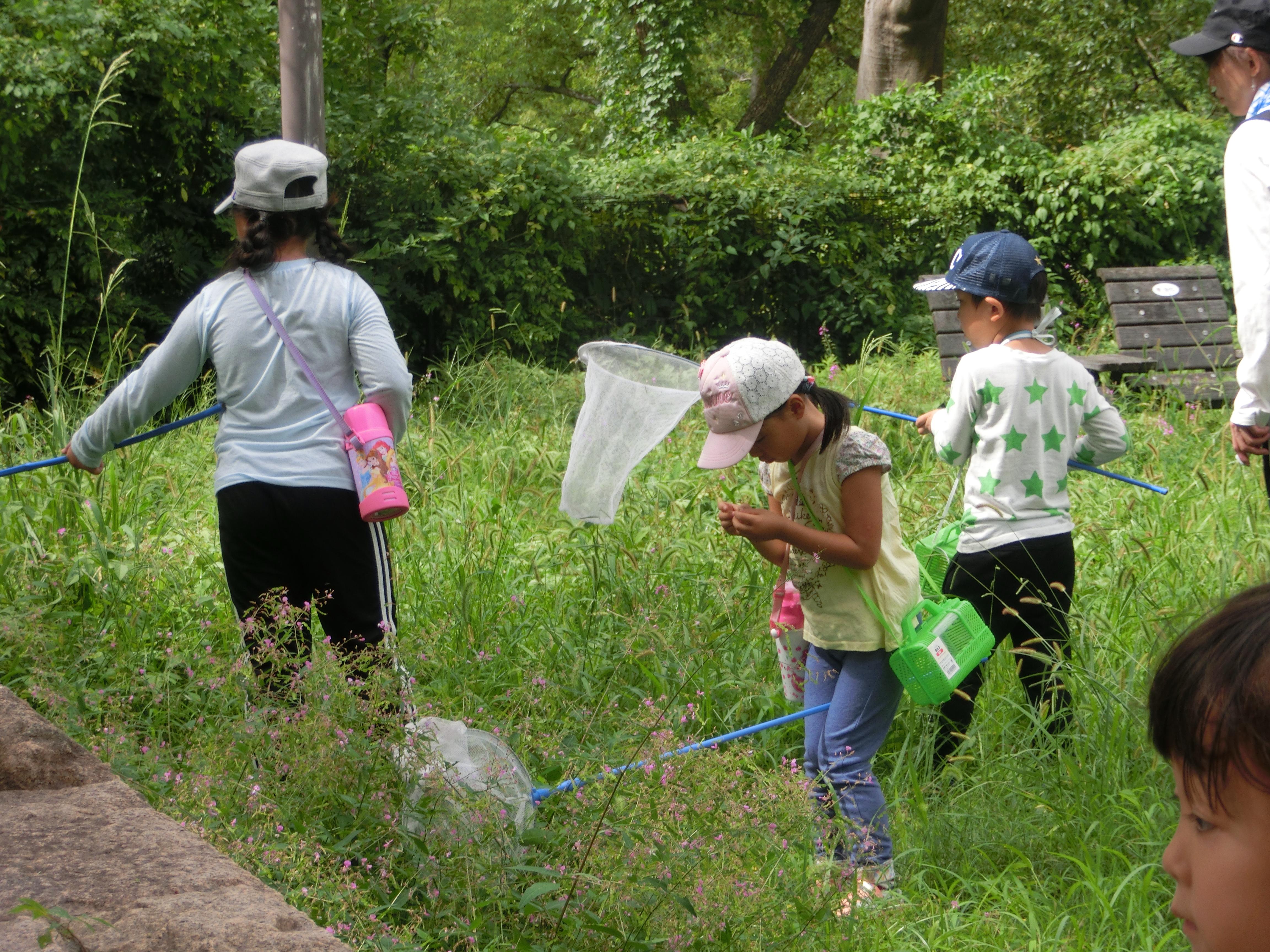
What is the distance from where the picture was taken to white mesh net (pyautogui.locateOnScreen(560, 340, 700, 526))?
108 inches

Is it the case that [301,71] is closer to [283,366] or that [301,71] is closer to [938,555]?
[283,366]

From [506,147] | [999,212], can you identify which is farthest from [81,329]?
[999,212]

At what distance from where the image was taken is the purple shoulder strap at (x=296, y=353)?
Result: 2797 millimetres

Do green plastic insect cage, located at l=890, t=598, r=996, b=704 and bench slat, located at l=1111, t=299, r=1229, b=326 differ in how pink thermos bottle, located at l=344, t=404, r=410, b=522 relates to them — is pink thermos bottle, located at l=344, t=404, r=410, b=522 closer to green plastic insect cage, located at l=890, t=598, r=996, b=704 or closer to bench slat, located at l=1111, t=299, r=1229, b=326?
green plastic insect cage, located at l=890, t=598, r=996, b=704

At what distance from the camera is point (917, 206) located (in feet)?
36.2

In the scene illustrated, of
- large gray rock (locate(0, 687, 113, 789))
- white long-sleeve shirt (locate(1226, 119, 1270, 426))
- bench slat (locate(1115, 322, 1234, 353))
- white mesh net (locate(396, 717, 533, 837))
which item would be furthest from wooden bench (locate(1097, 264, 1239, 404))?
large gray rock (locate(0, 687, 113, 789))

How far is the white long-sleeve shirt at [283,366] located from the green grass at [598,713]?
1.64ft

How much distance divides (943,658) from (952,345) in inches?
207

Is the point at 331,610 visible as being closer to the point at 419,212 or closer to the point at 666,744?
the point at 666,744

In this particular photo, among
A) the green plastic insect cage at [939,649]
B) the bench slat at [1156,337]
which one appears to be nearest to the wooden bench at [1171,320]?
the bench slat at [1156,337]

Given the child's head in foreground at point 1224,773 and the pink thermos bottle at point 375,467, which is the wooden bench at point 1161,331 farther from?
the child's head in foreground at point 1224,773

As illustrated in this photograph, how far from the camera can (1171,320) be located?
8281 millimetres

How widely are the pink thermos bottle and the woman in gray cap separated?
0.07 metres

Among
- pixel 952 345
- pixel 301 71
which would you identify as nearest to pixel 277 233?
pixel 301 71
